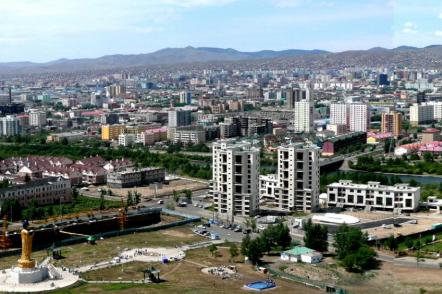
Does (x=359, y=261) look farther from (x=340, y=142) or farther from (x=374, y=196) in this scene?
(x=340, y=142)

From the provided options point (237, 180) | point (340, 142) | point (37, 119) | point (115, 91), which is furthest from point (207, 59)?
point (237, 180)

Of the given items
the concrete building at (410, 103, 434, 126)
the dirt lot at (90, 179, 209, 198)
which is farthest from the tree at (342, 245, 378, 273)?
the concrete building at (410, 103, 434, 126)

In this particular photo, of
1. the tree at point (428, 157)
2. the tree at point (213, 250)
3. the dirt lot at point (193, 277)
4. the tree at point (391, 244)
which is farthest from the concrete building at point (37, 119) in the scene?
the tree at point (391, 244)

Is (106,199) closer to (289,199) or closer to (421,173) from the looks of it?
(289,199)

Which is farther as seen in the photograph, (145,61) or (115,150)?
(145,61)

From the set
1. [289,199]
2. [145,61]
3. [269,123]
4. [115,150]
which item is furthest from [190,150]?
[145,61]

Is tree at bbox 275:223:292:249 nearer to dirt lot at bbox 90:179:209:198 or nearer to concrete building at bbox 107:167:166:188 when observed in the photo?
dirt lot at bbox 90:179:209:198
